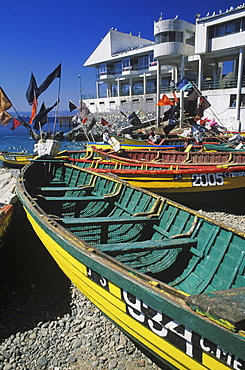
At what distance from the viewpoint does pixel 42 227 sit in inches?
208

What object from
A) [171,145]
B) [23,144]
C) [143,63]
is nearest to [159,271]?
[171,145]

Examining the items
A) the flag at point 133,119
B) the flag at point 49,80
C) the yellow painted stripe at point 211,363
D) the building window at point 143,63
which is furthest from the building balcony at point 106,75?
the yellow painted stripe at point 211,363

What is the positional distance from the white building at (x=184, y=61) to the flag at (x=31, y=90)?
24.6 m

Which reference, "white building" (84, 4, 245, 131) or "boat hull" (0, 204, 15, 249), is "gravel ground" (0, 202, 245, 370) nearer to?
"boat hull" (0, 204, 15, 249)

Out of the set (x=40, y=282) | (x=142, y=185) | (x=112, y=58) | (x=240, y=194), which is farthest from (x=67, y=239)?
(x=112, y=58)

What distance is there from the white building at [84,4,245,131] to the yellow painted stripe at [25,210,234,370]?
101 feet

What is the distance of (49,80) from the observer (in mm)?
13000

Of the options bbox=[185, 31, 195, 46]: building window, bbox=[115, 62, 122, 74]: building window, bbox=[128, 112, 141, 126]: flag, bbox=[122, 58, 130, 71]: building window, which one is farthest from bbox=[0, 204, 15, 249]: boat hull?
bbox=[115, 62, 122, 74]: building window

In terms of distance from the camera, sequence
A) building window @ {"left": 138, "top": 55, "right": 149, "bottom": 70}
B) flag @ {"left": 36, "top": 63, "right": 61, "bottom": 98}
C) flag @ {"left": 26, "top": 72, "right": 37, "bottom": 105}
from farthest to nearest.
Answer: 1. building window @ {"left": 138, "top": 55, "right": 149, "bottom": 70}
2. flag @ {"left": 26, "top": 72, "right": 37, "bottom": 105}
3. flag @ {"left": 36, "top": 63, "right": 61, "bottom": 98}

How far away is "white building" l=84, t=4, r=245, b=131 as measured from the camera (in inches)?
1241

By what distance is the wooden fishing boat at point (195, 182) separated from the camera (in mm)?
10477

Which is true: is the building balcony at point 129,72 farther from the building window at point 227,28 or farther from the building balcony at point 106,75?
the building window at point 227,28

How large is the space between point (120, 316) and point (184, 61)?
135ft

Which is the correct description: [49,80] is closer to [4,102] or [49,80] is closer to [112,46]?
[4,102]
